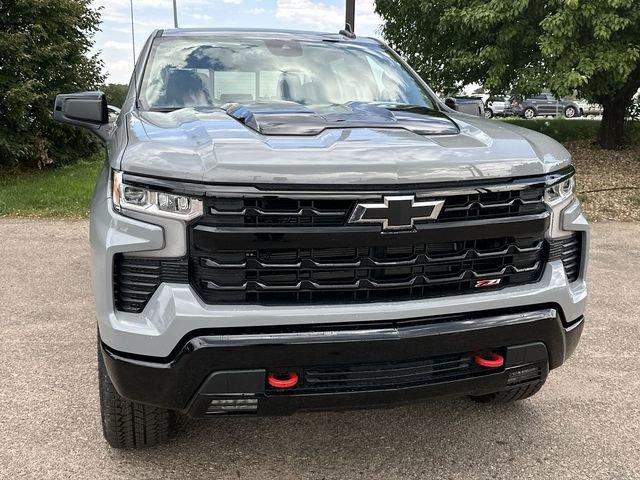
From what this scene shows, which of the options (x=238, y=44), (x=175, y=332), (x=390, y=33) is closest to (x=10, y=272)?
(x=238, y=44)

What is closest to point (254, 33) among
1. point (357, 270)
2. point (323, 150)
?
point (323, 150)

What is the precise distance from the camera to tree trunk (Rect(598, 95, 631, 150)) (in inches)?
521

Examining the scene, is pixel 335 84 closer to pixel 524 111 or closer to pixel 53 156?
pixel 53 156

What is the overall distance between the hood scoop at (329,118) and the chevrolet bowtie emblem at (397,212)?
17.2 inches

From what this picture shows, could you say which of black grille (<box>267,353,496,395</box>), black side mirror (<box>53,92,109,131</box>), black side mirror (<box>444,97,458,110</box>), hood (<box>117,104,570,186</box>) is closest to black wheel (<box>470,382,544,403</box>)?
black grille (<box>267,353,496,395</box>)

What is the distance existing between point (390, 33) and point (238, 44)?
11083mm

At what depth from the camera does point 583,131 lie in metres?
16.2

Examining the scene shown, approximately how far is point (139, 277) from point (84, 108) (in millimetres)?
1533

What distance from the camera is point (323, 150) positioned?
85.4 inches

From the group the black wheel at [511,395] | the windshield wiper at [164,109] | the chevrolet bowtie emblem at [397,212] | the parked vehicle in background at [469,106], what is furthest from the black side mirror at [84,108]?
the black wheel at [511,395]

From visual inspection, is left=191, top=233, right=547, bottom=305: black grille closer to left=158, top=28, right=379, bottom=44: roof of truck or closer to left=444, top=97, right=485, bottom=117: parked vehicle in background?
left=444, top=97, right=485, bottom=117: parked vehicle in background

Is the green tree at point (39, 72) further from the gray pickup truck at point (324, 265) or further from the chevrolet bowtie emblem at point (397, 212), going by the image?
the chevrolet bowtie emblem at point (397, 212)

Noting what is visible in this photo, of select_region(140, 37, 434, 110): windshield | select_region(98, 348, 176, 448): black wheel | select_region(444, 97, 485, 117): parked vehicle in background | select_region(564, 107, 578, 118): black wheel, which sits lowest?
select_region(564, 107, 578, 118): black wheel

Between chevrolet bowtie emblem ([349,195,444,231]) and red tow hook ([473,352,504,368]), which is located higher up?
chevrolet bowtie emblem ([349,195,444,231])
